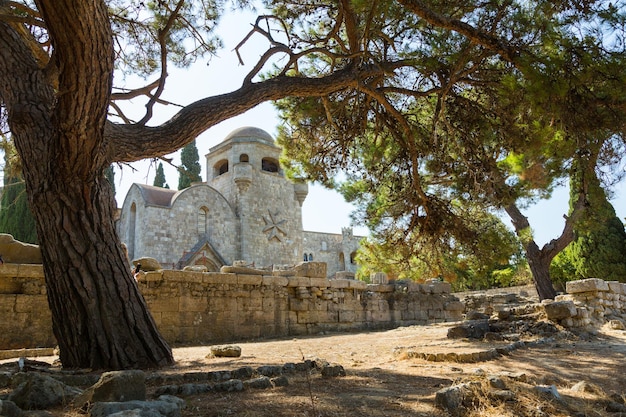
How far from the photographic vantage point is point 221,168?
3136 centimetres

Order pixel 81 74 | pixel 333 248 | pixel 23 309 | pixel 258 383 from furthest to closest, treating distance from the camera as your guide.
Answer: pixel 333 248
pixel 23 309
pixel 81 74
pixel 258 383

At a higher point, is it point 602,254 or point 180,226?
point 180,226

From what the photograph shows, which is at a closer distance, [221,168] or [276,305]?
[276,305]

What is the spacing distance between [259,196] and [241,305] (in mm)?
18596

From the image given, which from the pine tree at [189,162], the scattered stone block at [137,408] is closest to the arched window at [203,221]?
the pine tree at [189,162]

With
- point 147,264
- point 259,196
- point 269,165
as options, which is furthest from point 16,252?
point 269,165

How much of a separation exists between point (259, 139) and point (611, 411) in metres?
27.1

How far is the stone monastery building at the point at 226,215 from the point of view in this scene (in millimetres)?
24562

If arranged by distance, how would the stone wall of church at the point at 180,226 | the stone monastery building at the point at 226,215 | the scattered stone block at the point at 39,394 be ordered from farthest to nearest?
the stone monastery building at the point at 226,215
the stone wall of church at the point at 180,226
the scattered stone block at the point at 39,394

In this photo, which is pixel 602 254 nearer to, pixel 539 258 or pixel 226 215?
pixel 539 258

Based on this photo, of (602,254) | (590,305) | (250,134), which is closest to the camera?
(590,305)

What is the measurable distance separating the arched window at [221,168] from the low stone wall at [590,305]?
2405 cm

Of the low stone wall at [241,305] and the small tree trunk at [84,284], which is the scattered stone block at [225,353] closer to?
the small tree trunk at [84,284]

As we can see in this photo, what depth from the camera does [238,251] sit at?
1071 inches
